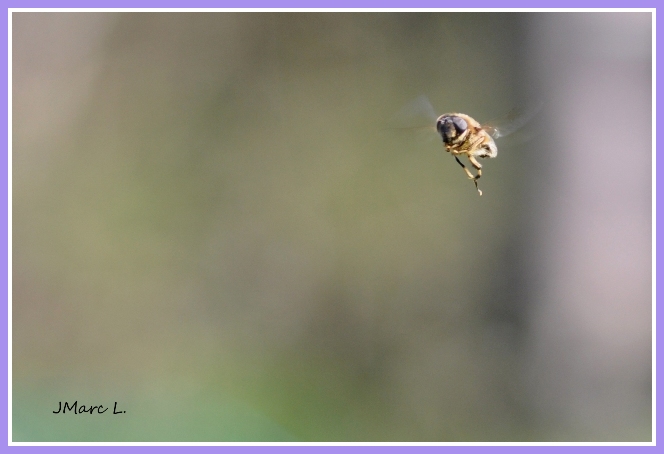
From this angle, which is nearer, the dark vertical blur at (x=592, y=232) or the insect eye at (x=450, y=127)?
the insect eye at (x=450, y=127)

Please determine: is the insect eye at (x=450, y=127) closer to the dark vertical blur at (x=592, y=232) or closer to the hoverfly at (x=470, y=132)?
the hoverfly at (x=470, y=132)

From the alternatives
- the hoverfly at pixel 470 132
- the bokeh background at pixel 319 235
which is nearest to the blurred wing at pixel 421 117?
the hoverfly at pixel 470 132

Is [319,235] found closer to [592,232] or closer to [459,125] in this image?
[592,232]

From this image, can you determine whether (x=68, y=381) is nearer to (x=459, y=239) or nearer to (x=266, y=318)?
(x=266, y=318)

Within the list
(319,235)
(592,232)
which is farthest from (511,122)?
(319,235)

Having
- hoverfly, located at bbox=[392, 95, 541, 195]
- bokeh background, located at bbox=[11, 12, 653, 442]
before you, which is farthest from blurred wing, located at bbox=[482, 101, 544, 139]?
bokeh background, located at bbox=[11, 12, 653, 442]

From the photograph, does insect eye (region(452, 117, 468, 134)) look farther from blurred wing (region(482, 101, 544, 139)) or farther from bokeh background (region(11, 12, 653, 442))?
bokeh background (region(11, 12, 653, 442))

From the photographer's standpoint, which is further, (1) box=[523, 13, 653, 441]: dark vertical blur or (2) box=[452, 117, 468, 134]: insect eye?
(1) box=[523, 13, 653, 441]: dark vertical blur

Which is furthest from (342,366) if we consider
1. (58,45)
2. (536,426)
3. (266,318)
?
(58,45)
